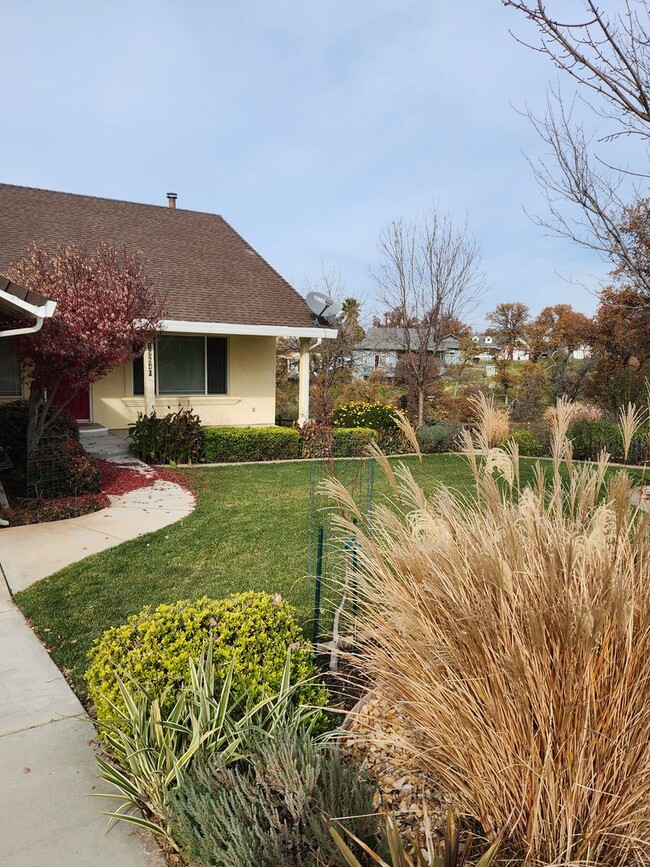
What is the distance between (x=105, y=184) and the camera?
19.7 metres

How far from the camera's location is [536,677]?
1602 mm

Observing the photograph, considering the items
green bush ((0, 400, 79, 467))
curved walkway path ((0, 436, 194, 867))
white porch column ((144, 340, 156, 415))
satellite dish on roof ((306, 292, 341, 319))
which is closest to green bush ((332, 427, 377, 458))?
satellite dish on roof ((306, 292, 341, 319))

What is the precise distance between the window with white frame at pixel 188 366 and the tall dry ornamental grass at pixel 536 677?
12.3 metres

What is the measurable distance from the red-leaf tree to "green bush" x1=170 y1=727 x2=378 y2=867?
253 inches

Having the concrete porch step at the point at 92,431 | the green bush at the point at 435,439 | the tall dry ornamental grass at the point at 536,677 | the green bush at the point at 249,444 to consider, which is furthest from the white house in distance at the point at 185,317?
the tall dry ornamental grass at the point at 536,677

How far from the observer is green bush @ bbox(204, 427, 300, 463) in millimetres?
11258

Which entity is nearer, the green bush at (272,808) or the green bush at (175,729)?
the green bush at (272,808)

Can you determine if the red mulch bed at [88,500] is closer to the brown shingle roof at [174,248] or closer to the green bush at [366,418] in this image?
the brown shingle roof at [174,248]

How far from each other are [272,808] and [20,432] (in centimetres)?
835

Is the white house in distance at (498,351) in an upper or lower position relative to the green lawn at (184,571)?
upper

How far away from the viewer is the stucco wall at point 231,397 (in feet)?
43.5

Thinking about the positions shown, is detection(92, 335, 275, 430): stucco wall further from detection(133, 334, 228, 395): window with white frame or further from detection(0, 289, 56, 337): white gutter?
detection(0, 289, 56, 337): white gutter

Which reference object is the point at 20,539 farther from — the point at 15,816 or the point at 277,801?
the point at 277,801

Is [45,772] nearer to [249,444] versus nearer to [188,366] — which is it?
[249,444]
